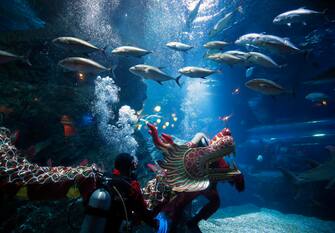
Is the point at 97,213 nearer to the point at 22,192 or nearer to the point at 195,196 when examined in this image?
the point at 22,192

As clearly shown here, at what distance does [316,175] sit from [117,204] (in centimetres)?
1040

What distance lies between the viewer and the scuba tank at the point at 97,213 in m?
2.14

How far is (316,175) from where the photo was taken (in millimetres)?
9672

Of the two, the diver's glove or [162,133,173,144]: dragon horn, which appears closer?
the diver's glove

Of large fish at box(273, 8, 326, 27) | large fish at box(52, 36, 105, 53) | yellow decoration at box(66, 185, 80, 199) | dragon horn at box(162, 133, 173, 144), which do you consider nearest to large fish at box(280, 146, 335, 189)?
large fish at box(273, 8, 326, 27)

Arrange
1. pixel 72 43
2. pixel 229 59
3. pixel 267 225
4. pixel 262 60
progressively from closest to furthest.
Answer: pixel 72 43 < pixel 262 60 < pixel 229 59 < pixel 267 225

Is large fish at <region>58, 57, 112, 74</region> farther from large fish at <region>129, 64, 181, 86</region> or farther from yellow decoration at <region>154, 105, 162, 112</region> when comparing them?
yellow decoration at <region>154, 105, 162, 112</region>

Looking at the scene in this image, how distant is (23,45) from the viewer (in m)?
6.87

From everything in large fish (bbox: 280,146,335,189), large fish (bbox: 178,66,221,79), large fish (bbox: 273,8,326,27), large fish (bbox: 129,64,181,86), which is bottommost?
large fish (bbox: 280,146,335,189)

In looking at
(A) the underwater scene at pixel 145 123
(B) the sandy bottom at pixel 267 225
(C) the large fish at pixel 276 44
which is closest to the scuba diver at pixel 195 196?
(A) the underwater scene at pixel 145 123

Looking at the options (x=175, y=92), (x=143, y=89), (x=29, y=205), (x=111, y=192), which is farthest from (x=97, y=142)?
(x=175, y=92)

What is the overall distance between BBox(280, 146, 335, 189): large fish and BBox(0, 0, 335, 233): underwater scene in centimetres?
7

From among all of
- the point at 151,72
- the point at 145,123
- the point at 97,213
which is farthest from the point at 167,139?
the point at 145,123

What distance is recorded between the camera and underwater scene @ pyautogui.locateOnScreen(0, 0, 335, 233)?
2.86 meters
